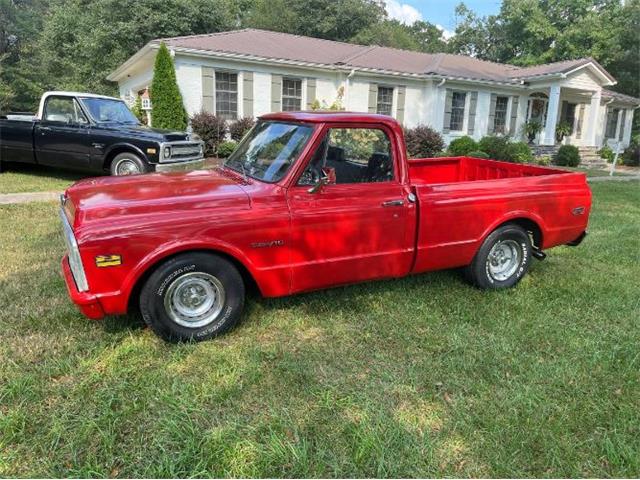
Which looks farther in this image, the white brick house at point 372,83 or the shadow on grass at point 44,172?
the white brick house at point 372,83

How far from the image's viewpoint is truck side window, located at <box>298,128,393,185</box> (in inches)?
158

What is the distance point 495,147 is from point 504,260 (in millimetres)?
14608

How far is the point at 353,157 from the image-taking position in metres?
4.26

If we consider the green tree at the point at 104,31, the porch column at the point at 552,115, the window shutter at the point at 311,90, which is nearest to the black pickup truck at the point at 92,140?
the window shutter at the point at 311,90

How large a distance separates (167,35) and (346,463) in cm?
2923

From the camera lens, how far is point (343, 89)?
19.0 m

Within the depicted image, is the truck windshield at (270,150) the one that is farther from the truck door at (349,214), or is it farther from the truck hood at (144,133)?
the truck hood at (144,133)

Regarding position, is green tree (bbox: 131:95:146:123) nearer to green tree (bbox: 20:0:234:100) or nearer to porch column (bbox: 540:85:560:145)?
green tree (bbox: 20:0:234:100)

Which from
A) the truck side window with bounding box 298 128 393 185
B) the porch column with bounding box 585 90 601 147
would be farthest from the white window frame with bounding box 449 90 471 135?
the truck side window with bounding box 298 128 393 185

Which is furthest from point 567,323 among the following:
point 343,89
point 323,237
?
point 343,89

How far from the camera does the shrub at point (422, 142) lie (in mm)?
18219

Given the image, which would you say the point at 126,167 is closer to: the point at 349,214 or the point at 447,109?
the point at 349,214

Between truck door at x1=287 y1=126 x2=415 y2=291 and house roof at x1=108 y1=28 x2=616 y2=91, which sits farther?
house roof at x1=108 y1=28 x2=616 y2=91

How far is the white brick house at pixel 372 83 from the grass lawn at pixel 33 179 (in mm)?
5928
